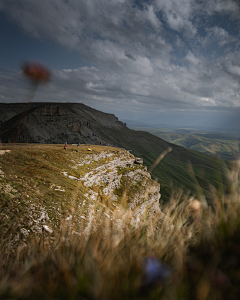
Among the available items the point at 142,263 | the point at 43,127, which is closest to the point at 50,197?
the point at 142,263

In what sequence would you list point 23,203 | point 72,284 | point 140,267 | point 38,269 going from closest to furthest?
point 72,284 < point 140,267 < point 38,269 < point 23,203

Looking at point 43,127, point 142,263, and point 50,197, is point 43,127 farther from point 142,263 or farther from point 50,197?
point 142,263

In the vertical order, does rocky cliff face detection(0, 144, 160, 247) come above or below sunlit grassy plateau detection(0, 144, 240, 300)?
below

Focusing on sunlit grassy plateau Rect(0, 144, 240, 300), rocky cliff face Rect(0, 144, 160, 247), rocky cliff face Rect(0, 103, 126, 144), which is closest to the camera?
sunlit grassy plateau Rect(0, 144, 240, 300)

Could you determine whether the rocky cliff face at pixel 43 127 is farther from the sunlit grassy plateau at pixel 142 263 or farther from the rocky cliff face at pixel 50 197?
the sunlit grassy plateau at pixel 142 263

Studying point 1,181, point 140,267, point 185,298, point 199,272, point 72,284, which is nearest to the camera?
point 185,298

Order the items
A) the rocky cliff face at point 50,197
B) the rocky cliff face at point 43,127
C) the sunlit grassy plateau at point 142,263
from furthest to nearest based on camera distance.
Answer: the rocky cliff face at point 43,127, the rocky cliff face at point 50,197, the sunlit grassy plateau at point 142,263

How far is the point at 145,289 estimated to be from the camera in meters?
1.41

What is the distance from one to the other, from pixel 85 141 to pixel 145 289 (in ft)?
426

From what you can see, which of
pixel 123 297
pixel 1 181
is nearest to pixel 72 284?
pixel 123 297

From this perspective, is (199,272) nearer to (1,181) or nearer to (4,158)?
(1,181)

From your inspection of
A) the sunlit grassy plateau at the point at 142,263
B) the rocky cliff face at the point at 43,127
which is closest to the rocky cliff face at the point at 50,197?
the sunlit grassy plateau at the point at 142,263

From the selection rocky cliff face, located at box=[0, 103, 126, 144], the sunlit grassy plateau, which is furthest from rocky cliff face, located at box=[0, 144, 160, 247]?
rocky cliff face, located at box=[0, 103, 126, 144]

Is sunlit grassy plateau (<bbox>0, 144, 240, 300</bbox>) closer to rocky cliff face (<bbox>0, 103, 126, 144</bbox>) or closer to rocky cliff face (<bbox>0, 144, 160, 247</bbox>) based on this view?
rocky cliff face (<bbox>0, 144, 160, 247</bbox>)
